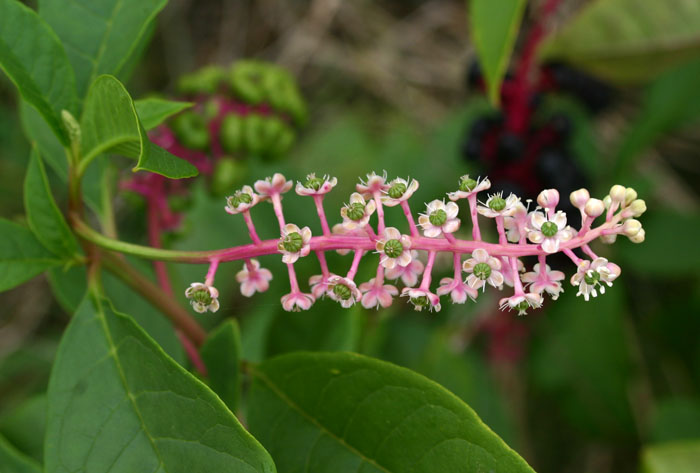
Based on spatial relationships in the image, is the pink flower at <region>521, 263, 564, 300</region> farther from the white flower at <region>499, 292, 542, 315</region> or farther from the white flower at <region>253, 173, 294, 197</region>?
the white flower at <region>253, 173, 294, 197</region>

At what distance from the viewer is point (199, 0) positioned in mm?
4648

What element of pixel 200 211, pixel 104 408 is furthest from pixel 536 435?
pixel 104 408

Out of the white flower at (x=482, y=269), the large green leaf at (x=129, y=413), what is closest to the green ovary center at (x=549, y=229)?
the white flower at (x=482, y=269)

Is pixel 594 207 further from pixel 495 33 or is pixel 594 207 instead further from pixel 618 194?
pixel 495 33

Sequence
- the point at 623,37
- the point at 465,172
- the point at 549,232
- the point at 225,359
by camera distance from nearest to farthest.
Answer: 1. the point at 549,232
2. the point at 225,359
3. the point at 623,37
4. the point at 465,172

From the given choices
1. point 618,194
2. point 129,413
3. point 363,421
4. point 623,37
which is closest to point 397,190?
point 618,194

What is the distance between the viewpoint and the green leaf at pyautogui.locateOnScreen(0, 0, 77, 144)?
4.81 feet

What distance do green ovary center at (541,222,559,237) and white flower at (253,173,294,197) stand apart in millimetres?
521

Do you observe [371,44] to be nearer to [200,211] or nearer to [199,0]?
[199,0]

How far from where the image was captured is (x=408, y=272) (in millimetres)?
1375

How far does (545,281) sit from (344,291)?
0.40m

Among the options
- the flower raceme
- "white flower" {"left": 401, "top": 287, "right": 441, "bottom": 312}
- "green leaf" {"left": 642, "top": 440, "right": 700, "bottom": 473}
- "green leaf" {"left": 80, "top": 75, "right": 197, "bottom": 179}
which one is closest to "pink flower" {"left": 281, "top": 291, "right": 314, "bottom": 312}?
the flower raceme

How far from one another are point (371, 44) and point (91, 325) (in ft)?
11.6

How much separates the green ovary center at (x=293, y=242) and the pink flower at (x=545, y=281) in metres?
0.46
